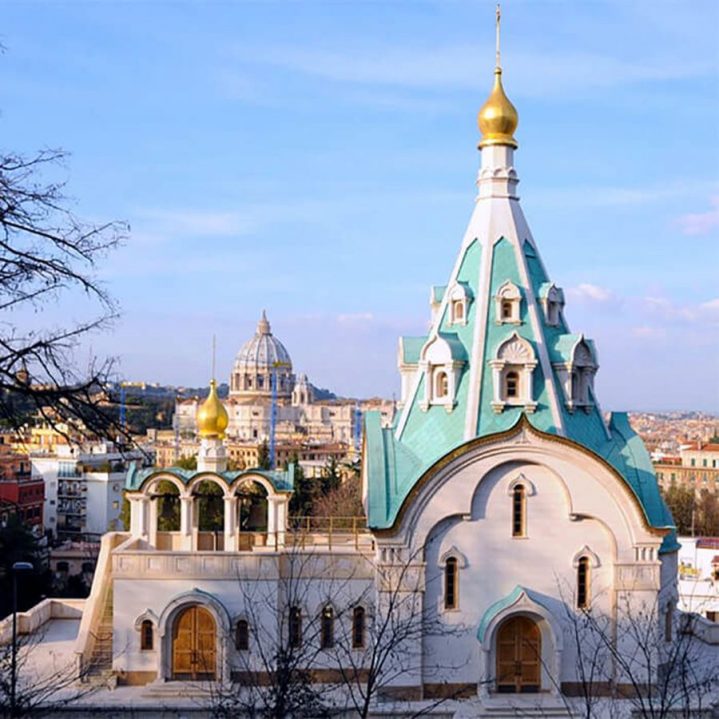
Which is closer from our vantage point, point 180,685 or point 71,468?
point 180,685

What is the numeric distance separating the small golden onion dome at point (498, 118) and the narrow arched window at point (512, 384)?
4613mm

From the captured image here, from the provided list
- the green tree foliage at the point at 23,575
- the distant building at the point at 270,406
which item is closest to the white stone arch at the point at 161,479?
the green tree foliage at the point at 23,575

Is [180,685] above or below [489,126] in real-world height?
below

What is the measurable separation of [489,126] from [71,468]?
43300 mm

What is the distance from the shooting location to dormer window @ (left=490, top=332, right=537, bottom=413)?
16.0 m

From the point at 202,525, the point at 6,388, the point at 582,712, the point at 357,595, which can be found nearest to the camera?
the point at 6,388

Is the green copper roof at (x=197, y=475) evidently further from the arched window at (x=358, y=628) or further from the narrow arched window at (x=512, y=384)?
the narrow arched window at (x=512, y=384)

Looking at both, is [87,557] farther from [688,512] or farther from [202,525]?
[688,512]

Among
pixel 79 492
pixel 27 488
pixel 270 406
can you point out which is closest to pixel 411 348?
pixel 27 488

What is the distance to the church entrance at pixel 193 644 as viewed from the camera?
1540 cm

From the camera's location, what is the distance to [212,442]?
1884 cm

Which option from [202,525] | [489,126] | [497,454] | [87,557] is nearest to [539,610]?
[497,454]

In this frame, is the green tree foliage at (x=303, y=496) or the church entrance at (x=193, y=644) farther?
the green tree foliage at (x=303, y=496)

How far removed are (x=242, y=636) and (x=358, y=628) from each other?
1.91 m
